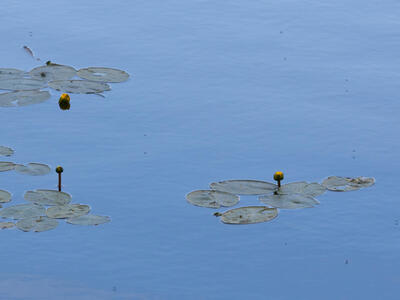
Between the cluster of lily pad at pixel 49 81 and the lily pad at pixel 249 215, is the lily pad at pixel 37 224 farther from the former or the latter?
the cluster of lily pad at pixel 49 81

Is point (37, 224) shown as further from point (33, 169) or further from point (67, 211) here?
point (33, 169)

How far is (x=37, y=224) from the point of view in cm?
601

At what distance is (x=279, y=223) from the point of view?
6234 mm

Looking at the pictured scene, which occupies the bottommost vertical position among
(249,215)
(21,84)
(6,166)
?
(249,215)

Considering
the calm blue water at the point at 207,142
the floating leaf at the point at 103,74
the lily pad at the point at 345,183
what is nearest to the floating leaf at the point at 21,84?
the calm blue water at the point at 207,142

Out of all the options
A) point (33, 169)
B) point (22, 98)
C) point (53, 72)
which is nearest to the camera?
point (33, 169)

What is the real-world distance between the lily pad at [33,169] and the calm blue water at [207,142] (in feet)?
0.23

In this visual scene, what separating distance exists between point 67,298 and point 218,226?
138 centimetres

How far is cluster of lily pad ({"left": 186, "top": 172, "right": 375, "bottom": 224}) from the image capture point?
6277 millimetres

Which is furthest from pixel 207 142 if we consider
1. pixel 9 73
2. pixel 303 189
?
pixel 9 73

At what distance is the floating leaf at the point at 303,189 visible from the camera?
6.51 meters

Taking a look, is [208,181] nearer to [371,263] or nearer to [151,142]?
[151,142]

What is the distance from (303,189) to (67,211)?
1.88 meters

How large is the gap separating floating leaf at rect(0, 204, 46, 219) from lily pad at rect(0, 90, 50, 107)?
196 centimetres
